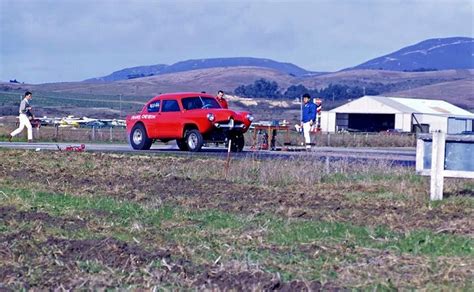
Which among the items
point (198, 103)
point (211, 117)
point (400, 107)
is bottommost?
point (400, 107)

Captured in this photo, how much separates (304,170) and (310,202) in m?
3.51

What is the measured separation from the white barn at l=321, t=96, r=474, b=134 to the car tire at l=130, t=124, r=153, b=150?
41120 millimetres

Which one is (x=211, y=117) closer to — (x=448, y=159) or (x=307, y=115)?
(x=307, y=115)

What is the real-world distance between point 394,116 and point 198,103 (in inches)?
1949

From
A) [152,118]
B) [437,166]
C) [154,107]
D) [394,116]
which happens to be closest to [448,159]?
[437,166]

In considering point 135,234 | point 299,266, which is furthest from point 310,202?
point 299,266

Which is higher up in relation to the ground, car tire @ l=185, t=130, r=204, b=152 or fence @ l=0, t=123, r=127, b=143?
car tire @ l=185, t=130, r=204, b=152

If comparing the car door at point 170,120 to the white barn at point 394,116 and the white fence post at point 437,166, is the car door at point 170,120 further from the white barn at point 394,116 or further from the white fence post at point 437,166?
the white barn at point 394,116

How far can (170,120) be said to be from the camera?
28156mm

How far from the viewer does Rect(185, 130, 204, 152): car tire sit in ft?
89.2

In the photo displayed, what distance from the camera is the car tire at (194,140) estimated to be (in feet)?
89.2

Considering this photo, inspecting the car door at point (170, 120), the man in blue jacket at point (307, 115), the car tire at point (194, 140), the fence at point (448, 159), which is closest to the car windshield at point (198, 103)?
the car door at point (170, 120)

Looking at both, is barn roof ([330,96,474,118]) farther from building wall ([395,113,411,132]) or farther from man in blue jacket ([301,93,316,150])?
man in blue jacket ([301,93,316,150])

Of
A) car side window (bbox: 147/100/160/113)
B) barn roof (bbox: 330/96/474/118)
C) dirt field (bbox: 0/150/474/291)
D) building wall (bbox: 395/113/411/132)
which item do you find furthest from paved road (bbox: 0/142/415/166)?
barn roof (bbox: 330/96/474/118)
